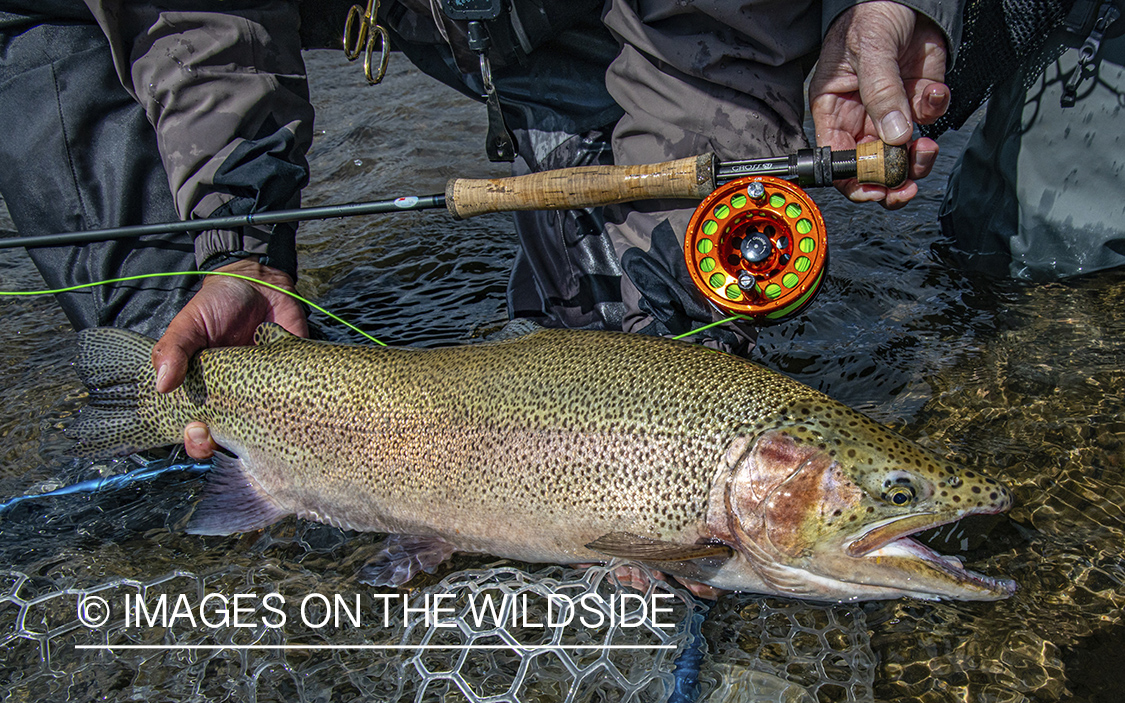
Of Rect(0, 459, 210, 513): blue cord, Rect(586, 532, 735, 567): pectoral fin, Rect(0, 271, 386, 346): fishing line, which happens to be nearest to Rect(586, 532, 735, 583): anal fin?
Rect(586, 532, 735, 567): pectoral fin

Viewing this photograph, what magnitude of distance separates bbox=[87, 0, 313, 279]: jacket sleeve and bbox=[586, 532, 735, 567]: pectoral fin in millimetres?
2302

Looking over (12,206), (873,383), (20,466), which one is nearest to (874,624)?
(873,383)

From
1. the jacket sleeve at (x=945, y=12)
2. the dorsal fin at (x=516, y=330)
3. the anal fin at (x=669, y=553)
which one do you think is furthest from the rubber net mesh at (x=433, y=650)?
the jacket sleeve at (x=945, y=12)

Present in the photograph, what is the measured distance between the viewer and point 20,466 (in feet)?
11.3

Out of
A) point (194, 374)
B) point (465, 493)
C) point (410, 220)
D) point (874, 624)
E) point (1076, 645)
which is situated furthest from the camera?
point (410, 220)

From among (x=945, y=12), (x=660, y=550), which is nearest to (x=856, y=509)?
(x=660, y=550)

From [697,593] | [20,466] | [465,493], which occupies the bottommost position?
[20,466]

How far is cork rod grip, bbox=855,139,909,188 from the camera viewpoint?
102 inches

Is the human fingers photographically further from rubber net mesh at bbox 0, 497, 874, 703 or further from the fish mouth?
the fish mouth

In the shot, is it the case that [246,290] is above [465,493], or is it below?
above

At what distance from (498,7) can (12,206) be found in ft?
9.19

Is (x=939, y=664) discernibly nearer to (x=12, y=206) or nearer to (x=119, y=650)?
(x=119, y=650)

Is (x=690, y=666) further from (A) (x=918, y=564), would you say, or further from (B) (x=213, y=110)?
(B) (x=213, y=110)

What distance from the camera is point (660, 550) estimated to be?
7.92 ft
